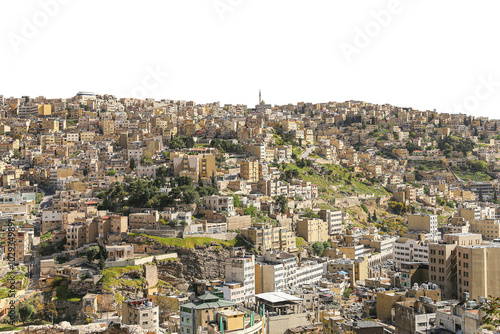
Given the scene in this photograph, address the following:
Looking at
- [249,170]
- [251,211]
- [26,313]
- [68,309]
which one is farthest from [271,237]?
[26,313]

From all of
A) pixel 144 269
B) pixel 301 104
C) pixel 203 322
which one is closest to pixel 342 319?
pixel 203 322

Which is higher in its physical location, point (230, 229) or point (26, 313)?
point (230, 229)

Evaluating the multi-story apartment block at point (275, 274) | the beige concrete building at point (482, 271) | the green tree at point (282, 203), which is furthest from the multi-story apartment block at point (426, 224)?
the beige concrete building at point (482, 271)

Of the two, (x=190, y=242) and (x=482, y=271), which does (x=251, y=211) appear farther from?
(x=482, y=271)

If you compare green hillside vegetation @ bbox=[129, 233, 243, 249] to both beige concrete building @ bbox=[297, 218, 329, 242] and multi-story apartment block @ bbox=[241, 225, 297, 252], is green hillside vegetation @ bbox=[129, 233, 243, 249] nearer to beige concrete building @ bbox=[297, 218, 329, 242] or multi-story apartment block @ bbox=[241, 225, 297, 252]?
multi-story apartment block @ bbox=[241, 225, 297, 252]

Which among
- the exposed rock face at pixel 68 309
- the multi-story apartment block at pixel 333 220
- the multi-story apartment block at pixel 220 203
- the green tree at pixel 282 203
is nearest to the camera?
the exposed rock face at pixel 68 309

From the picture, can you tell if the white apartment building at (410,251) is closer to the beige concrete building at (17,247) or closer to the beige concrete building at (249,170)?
the beige concrete building at (249,170)
